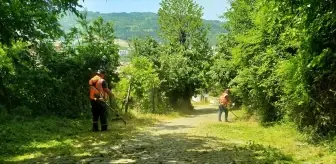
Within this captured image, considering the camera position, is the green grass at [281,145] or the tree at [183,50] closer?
the green grass at [281,145]

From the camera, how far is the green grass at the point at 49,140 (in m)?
10.0

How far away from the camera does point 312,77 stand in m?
12.5

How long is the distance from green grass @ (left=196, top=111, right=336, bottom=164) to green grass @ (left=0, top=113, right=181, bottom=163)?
3.74 metres

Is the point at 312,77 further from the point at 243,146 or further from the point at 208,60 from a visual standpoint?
the point at 208,60

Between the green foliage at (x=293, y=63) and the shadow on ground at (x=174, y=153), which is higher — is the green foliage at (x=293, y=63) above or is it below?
above

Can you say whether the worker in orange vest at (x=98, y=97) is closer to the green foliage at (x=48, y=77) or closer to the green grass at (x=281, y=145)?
Result: the green foliage at (x=48, y=77)

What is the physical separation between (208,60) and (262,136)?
3277cm

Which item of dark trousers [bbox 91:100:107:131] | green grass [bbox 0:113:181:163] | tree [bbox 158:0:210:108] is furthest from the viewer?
tree [bbox 158:0:210:108]

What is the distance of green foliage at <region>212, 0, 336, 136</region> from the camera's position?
34.7 feet

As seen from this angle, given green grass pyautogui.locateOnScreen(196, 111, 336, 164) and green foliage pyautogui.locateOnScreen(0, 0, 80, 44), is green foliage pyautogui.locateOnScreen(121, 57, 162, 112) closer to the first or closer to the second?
green grass pyautogui.locateOnScreen(196, 111, 336, 164)

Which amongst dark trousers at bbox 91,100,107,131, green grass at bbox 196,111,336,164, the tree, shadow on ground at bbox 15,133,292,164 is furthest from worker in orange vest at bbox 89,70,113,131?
the tree

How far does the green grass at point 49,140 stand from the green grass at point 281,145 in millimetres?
3743

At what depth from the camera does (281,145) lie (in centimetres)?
1240

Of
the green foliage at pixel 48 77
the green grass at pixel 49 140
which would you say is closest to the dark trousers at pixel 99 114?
the green grass at pixel 49 140
